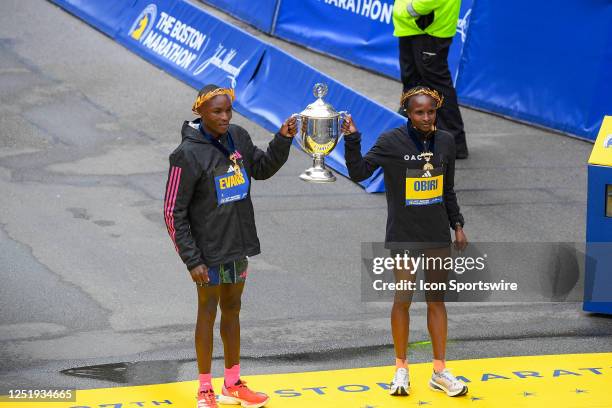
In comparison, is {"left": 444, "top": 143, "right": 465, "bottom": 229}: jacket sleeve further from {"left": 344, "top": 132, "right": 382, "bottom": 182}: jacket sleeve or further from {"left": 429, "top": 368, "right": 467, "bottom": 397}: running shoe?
{"left": 429, "top": 368, "right": 467, "bottom": 397}: running shoe

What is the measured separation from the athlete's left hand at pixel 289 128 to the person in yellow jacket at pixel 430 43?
17.4 feet

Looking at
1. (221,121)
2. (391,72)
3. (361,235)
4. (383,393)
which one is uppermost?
(391,72)

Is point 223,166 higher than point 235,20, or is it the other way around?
point 235,20

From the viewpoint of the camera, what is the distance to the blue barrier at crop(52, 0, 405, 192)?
38.8ft

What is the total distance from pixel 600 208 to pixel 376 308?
6.08 feet

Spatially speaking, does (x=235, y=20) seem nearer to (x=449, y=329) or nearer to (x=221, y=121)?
(x=449, y=329)

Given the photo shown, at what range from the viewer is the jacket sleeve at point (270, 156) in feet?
22.2

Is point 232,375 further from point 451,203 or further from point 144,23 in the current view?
point 144,23

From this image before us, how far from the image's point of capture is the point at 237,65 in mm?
13781

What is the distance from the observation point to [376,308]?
865 centimetres

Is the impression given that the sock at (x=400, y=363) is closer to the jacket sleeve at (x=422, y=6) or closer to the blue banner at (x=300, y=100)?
the blue banner at (x=300, y=100)

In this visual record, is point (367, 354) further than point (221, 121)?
Yes

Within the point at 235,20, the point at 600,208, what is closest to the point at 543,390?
the point at 600,208

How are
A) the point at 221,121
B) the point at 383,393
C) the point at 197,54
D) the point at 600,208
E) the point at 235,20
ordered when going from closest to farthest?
the point at 221,121, the point at 383,393, the point at 600,208, the point at 197,54, the point at 235,20
